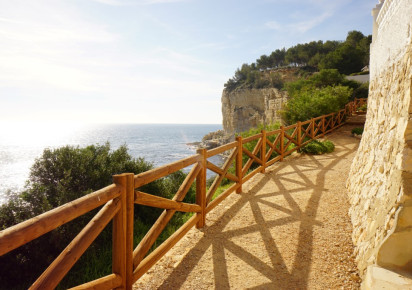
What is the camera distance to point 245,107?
4938 cm

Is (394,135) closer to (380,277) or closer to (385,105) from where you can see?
(385,105)

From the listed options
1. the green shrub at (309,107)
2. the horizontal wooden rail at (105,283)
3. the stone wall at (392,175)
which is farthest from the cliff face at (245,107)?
the horizontal wooden rail at (105,283)

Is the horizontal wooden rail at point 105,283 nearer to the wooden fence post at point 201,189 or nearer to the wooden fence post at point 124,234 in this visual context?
the wooden fence post at point 124,234

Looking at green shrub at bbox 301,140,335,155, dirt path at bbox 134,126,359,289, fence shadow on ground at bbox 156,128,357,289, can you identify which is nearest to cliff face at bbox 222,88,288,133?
green shrub at bbox 301,140,335,155

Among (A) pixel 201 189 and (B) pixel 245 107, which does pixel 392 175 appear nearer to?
(A) pixel 201 189

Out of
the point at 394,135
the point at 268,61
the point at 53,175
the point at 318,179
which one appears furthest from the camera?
the point at 268,61

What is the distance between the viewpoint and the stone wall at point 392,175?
2.38m

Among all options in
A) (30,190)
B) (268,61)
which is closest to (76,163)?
(30,190)

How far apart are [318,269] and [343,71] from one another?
128ft

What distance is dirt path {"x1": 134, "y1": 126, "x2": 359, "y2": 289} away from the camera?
284cm

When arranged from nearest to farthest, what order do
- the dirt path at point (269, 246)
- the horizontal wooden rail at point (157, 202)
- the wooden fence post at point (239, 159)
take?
the horizontal wooden rail at point (157, 202), the dirt path at point (269, 246), the wooden fence post at point (239, 159)

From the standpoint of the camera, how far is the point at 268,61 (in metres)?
55.6

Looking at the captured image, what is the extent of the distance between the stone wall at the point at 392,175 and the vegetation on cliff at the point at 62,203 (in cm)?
379

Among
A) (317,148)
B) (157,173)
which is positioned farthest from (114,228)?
(317,148)
